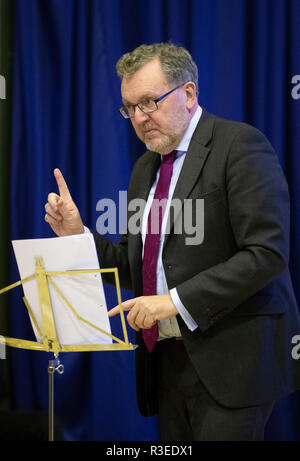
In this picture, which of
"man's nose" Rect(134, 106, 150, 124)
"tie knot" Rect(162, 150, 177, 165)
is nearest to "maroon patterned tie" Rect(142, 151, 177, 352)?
"tie knot" Rect(162, 150, 177, 165)

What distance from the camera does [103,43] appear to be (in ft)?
7.95

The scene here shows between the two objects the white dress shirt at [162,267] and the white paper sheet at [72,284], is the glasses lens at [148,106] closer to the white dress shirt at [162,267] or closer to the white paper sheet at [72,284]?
the white dress shirt at [162,267]

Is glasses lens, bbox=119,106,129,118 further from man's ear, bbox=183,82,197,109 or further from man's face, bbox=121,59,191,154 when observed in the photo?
man's ear, bbox=183,82,197,109

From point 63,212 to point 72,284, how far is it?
15.0 inches

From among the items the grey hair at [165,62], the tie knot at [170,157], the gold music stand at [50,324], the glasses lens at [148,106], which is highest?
the grey hair at [165,62]

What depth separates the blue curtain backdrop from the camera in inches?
87.7

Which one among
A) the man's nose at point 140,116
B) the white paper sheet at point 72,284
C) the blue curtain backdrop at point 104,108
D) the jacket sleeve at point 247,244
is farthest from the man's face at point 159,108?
the blue curtain backdrop at point 104,108

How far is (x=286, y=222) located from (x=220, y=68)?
1119 millimetres

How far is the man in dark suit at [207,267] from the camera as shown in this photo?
1.39 m

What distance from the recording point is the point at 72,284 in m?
1.36

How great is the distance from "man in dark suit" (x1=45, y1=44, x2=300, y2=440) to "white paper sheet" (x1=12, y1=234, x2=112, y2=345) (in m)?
0.09

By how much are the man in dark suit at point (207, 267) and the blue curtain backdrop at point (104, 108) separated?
2.26 ft

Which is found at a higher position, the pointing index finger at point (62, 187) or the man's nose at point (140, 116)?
the man's nose at point (140, 116)

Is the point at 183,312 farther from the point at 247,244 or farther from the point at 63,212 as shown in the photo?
the point at 63,212
